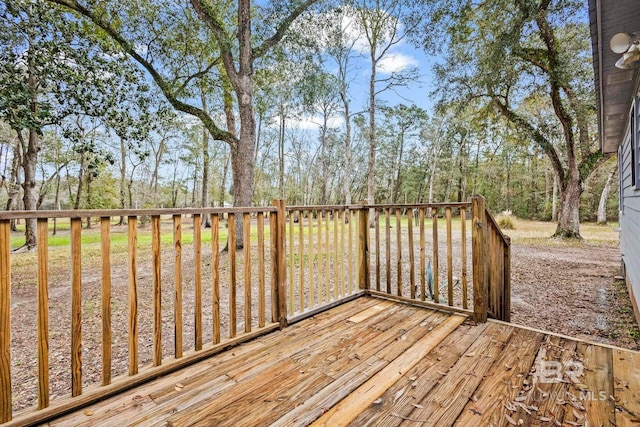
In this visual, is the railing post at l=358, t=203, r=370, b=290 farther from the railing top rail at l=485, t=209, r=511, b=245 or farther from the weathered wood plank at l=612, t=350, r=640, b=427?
the weathered wood plank at l=612, t=350, r=640, b=427

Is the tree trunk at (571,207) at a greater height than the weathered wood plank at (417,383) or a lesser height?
greater

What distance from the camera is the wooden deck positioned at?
138 centimetres

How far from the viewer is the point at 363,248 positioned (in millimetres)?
3213

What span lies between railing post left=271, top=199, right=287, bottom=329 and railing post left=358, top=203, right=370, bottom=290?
1.08m

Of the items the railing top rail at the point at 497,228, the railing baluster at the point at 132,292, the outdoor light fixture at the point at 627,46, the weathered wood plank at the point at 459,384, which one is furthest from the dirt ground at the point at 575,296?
the railing baluster at the point at 132,292

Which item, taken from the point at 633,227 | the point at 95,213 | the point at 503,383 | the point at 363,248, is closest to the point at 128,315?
the point at 95,213

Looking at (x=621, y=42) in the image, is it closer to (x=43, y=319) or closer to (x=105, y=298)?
(x=105, y=298)

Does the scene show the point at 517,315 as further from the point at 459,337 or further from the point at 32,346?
the point at 32,346

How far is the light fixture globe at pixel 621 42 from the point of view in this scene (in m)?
2.17

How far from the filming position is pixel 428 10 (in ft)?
26.0

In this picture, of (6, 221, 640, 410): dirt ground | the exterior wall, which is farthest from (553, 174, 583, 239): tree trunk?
the exterior wall

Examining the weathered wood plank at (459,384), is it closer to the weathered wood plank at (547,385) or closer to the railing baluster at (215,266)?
the weathered wood plank at (547,385)

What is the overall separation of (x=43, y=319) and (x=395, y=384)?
1.80 metres

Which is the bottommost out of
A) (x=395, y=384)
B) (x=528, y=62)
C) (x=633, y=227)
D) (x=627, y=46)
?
(x=395, y=384)
